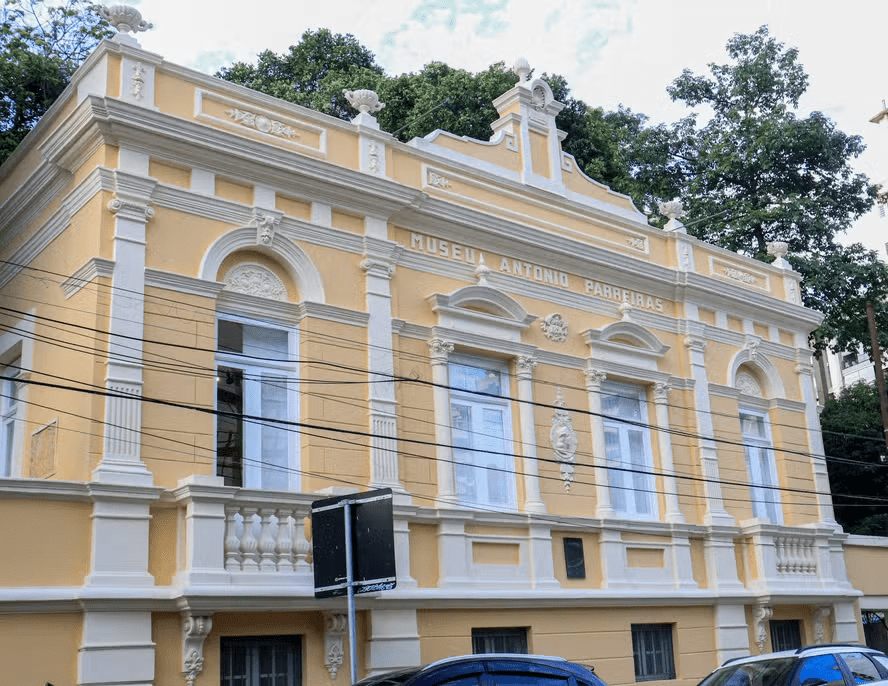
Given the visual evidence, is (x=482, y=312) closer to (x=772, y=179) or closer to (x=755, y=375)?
(x=755, y=375)

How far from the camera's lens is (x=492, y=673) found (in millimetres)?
8711

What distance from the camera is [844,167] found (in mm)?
29562

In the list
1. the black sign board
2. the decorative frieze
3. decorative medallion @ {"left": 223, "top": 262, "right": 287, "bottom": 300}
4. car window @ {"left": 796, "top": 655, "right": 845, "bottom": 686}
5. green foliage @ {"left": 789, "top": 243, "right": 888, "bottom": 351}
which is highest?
green foliage @ {"left": 789, "top": 243, "right": 888, "bottom": 351}

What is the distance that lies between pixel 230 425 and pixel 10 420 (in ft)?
10.4

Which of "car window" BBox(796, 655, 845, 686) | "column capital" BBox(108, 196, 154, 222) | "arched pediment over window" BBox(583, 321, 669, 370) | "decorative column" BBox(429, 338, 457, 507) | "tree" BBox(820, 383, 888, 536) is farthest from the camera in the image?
"tree" BBox(820, 383, 888, 536)

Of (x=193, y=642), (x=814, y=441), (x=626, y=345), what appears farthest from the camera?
(x=814, y=441)

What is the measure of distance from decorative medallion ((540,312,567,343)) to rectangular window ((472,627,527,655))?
14.9 feet

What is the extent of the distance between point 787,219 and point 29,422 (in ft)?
68.3

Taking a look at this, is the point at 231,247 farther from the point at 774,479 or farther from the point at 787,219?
the point at 787,219

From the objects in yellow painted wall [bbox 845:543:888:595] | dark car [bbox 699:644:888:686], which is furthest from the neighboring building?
dark car [bbox 699:644:888:686]

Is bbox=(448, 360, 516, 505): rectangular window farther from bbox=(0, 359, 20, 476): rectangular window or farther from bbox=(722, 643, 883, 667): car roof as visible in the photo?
bbox=(0, 359, 20, 476): rectangular window

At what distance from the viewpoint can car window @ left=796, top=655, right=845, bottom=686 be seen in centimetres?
1166

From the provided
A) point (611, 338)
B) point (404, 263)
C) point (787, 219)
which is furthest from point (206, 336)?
point (787, 219)

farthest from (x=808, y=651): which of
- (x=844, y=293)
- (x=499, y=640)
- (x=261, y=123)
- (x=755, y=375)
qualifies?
(x=844, y=293)
